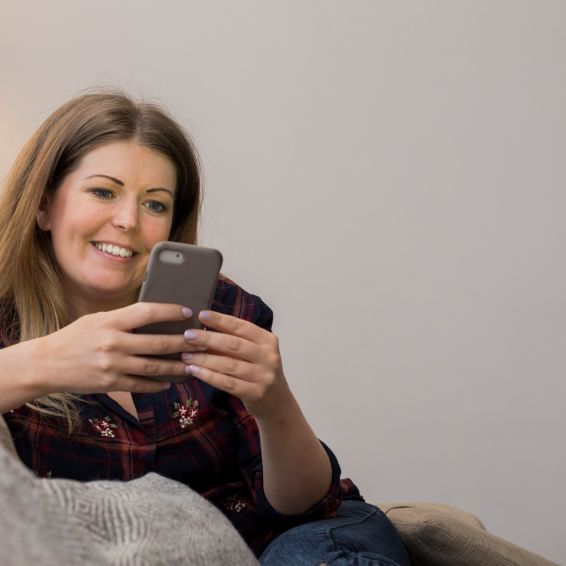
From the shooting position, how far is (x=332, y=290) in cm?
274

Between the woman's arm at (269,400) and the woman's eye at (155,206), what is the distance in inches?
13.8

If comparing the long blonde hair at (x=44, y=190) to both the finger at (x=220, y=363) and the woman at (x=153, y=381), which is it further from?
the finger at (x=220, y=363)

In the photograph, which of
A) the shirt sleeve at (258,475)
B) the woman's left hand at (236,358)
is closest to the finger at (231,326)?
the woman's left hand at (236,358)

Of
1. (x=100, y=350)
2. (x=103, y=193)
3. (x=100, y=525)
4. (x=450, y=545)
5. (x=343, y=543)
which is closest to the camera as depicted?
(x=100, y=525)

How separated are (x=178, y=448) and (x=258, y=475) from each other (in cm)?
13

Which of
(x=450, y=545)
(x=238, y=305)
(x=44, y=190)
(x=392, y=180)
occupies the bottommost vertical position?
(x=450, y=545)

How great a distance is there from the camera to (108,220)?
1.47 meters

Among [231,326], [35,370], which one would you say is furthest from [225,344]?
[35,370]

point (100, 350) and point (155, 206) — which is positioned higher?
point (155, 206)

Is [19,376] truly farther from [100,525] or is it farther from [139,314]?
[100,525]

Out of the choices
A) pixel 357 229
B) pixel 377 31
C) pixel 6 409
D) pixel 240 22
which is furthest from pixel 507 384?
pixel 6 409

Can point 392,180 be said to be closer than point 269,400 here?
No

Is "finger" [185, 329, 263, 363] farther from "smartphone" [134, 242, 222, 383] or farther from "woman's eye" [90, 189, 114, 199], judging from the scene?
"woman's eye" [90, 189, 114, 199]

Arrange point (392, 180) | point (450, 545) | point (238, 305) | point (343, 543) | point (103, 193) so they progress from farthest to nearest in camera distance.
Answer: point (392, 180) < point (238, 305) < point (103, 193) < point (450, 545) < point (343, 543)
